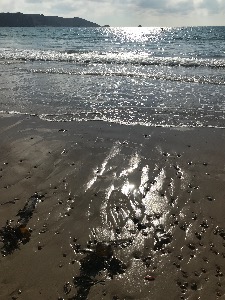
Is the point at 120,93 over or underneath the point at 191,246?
over

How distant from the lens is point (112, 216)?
720 centimetres

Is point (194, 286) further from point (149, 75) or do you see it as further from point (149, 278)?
point (149, 75)

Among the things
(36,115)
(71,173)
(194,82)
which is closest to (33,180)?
(71,173)

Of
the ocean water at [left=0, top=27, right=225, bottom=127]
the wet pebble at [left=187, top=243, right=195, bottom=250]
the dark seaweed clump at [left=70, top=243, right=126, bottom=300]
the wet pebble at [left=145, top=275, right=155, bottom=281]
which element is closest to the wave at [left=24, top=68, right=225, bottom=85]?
the ocean water at [left=0, top=27, right=225, bottom=127]

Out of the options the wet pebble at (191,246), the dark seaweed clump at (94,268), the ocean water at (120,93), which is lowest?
the dark seaweed clump at (94,268)

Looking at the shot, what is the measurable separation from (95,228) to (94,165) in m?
2.85

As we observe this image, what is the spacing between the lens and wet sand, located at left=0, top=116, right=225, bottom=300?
18.2 feet

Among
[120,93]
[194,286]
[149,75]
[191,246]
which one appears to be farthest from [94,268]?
[149,75]

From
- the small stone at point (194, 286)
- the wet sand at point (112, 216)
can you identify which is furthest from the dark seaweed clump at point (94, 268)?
the small stone at point (194, 286)

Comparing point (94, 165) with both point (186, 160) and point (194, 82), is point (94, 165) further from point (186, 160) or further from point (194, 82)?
point (194, 82)

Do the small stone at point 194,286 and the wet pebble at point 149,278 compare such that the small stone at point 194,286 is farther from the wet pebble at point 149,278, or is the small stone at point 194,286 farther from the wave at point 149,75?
the wave at point 149,75

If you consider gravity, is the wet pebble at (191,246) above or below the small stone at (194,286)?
above

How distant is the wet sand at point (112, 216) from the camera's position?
18.2ft

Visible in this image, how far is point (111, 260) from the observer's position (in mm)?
5941
